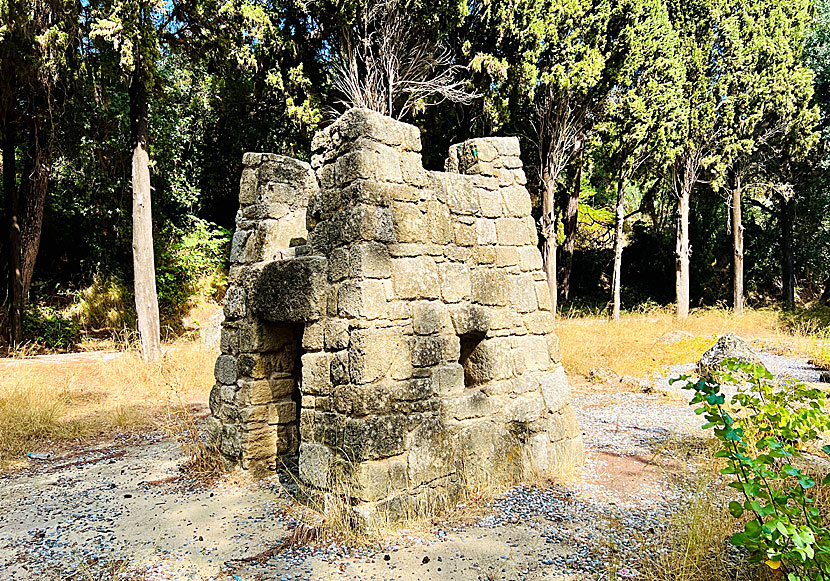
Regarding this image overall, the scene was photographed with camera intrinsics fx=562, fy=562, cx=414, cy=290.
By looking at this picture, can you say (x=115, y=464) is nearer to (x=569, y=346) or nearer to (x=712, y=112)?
(x=569, y=346)

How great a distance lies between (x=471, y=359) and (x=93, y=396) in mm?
6467

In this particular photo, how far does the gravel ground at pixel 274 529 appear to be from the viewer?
3404 millimetres

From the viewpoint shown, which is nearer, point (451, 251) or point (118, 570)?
point (118, 570)

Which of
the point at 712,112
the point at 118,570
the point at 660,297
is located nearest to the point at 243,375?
the point at 118,570

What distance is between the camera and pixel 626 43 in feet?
40.7

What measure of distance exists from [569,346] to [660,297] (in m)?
11.0

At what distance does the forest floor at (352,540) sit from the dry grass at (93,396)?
0.29 metres

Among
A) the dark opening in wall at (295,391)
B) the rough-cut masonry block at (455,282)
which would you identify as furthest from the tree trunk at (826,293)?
the dark opening in wall at (295,391)

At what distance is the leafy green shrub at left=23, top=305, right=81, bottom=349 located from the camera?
40.3 ft

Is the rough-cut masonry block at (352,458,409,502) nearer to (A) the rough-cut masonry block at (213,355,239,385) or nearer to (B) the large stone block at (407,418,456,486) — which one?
(B) the large stone block at (407,418,456,486)

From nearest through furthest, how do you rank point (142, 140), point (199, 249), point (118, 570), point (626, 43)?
1. point (118, 570)
2. point (142, 140)
3. point (626, 43)
4. point (199, 249)

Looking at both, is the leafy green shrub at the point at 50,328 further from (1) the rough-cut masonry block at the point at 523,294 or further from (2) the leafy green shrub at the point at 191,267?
(1) the rough-cut masonry block at the point at 523,294

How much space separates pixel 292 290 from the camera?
438 cm

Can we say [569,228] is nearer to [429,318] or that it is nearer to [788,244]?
[788,244]
